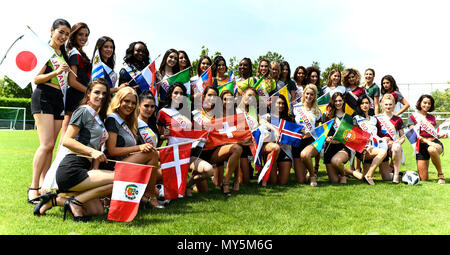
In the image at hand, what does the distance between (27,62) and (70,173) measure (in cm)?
202

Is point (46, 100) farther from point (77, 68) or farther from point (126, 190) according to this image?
point (126, 190)

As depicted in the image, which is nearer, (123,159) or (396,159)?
(123,159)

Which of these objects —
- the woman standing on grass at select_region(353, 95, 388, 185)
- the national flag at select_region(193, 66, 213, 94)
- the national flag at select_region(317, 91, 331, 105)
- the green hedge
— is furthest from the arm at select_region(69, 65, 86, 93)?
the green hedge

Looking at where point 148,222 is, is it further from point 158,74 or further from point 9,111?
point 9,111

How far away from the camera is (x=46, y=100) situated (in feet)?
15.3

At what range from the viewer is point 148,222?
3918 mm

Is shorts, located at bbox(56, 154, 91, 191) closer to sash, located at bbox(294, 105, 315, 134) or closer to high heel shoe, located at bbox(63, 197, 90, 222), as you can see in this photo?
high heel shoe, located at bbox(63, 197, 90, 222)

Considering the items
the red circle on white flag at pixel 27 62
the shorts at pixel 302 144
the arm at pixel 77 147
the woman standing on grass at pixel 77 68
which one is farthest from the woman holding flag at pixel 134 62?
the shorts at pixel 302 144

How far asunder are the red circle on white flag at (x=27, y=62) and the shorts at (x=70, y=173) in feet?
5.63

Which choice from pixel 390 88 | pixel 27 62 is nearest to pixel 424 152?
pixel 390 88
